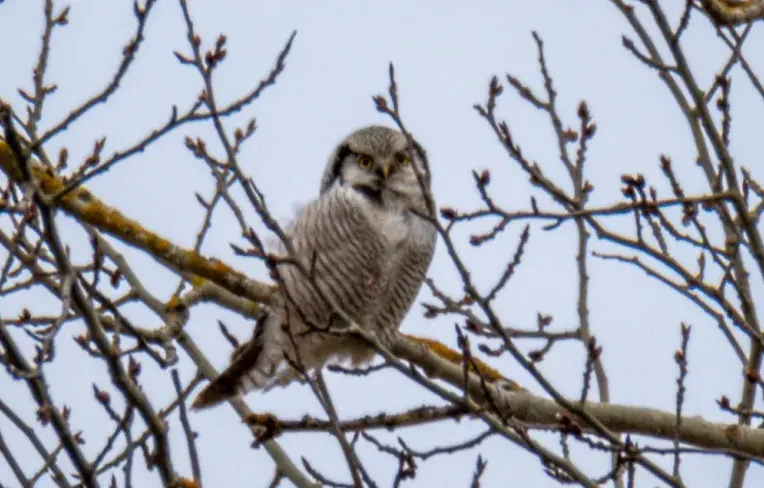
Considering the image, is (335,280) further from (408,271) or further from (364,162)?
(364,162)

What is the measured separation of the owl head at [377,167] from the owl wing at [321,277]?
136mm

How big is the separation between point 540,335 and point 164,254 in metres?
1.41

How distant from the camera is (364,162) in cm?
668

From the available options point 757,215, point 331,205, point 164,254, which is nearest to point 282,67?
point 164,254

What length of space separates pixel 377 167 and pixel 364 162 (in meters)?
0.15

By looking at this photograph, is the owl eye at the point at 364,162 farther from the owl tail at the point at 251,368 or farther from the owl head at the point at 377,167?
the owl tail at the point at 251,368

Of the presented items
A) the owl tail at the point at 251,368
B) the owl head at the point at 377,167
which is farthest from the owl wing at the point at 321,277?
the owl head at the point at 377,167

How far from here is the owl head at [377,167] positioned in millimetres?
6469

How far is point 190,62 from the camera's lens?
422cm

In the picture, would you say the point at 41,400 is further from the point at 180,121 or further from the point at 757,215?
the point at 757,215

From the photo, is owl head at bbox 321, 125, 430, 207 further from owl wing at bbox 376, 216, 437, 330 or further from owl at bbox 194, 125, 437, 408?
owl wing at bbox 376, 216, 437, 330

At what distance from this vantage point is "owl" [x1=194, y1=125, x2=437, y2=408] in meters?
6.30

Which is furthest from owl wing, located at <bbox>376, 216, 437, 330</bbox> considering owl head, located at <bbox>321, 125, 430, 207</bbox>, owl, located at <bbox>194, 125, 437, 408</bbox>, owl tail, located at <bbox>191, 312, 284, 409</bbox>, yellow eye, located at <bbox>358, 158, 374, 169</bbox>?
owl tail, located at <bbox>191, 312, 284, 409</bbox>

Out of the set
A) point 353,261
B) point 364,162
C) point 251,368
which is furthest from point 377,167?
point 251,368
